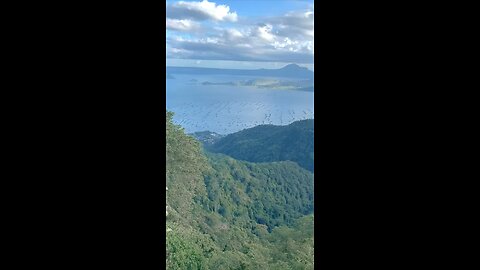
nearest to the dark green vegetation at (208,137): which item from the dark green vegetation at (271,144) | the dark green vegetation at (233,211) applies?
the dark green vegetation at (271,144)

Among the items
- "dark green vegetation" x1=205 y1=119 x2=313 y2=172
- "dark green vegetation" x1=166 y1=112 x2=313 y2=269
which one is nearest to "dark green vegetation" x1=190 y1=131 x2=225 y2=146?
"dark green vegetation" x1=205 y1=119 x2=313 y2=172

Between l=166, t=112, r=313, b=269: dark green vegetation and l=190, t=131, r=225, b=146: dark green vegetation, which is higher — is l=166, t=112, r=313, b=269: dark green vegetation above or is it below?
below

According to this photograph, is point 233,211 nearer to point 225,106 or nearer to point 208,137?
point 208,137

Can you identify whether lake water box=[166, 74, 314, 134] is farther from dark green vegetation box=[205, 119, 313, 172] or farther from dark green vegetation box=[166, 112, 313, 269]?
dark green vegetation box=[166, 112, 313, 269]

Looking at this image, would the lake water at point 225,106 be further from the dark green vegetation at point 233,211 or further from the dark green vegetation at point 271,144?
the dark green vegetation at point 233,211
